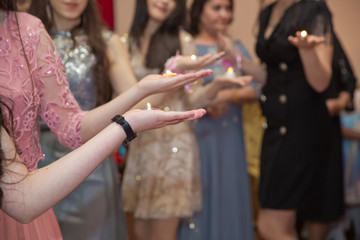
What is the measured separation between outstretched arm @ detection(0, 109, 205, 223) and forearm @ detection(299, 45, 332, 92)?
1.01m

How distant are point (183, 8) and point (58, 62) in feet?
3.82

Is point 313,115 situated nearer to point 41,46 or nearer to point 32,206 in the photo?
point 41,46

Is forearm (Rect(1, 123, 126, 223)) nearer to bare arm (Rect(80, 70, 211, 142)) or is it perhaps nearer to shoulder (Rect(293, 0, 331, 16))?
bare arm (Rect(80, 70, 211, 142))

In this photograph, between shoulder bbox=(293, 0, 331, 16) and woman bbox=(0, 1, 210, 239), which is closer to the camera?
woman bbox=(0, 1, 210, 239)

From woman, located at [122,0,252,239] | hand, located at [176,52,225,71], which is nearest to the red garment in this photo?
woman, located at [122,0,252,239]

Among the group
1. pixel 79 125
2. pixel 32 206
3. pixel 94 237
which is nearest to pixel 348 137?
pixel 94 237

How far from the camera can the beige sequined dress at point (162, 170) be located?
6.67ft

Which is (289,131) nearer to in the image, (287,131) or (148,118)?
(287,131)

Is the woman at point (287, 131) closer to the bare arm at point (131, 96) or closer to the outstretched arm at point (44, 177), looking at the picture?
the bare arm at point (131, 96)

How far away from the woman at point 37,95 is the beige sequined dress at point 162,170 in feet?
2.88

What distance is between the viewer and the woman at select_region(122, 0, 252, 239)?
2.03 meters

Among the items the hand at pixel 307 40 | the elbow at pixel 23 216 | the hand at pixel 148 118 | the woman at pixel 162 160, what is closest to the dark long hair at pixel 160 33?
the woman at pixel 162 160

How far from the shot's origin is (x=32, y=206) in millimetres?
875

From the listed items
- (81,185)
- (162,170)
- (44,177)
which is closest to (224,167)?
(162,170)
